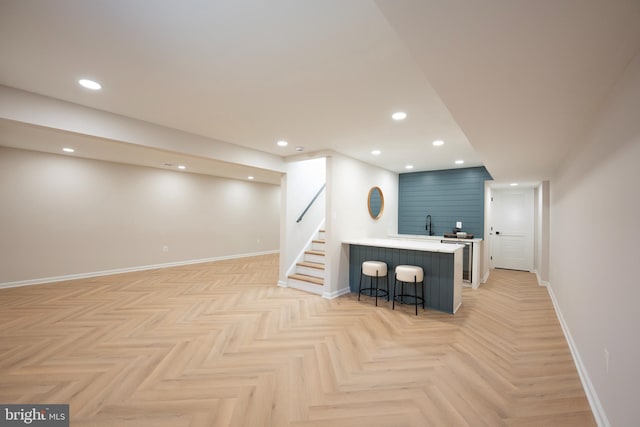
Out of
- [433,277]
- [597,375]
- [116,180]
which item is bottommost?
[597,375]

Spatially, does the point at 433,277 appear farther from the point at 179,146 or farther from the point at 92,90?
the point at 92,90

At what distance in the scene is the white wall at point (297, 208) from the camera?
16.3 ft

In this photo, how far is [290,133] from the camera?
140 inches

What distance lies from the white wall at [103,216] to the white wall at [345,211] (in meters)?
4.40

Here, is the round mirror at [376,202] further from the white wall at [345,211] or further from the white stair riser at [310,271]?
the white stair riser at [310,271]

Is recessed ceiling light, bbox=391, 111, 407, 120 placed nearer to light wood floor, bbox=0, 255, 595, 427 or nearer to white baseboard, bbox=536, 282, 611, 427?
light wood floor, bbox=0, 255, 595, 427

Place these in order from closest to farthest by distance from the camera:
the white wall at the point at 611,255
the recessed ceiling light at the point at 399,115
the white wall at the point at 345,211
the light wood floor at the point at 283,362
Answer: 1. the white wall at the point at 611,255
2. the light wood floor at the point at 283,362
3. the recessed ceiling light at the point at 399,115
4. the white wall at the point at 345,211

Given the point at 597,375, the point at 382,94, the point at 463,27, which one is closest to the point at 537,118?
the point at 382,94

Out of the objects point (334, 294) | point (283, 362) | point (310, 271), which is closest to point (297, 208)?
point (310, 271)

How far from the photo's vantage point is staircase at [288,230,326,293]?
182 inches

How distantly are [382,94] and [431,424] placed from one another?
2.57 metres

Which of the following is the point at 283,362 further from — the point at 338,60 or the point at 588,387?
the point at 338,60

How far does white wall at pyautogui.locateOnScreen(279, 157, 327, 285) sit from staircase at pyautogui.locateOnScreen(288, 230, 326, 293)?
0.55 ft

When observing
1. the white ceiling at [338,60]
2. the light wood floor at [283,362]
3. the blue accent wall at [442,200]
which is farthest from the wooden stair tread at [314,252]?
the white ceiling at [338,60]
